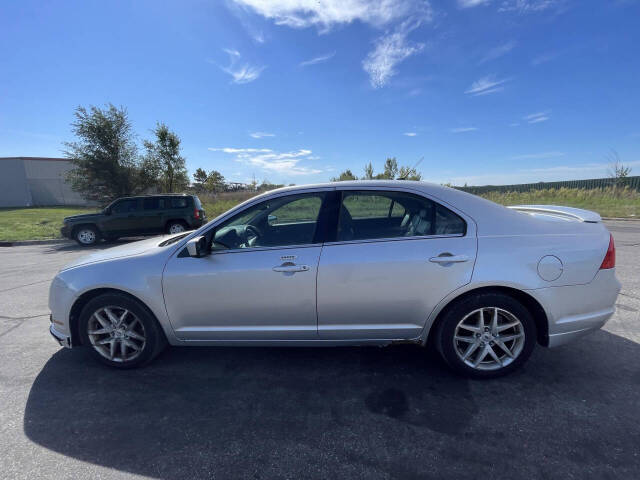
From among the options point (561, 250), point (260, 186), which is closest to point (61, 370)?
point (561, 250)

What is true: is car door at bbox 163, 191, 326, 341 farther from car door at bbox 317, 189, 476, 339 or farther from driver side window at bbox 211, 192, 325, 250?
car door at bbox 317, 189, 476, 339

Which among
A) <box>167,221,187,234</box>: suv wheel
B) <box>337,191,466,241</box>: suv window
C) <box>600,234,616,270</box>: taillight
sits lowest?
<box>167,221,187,234</box>: suv wheel

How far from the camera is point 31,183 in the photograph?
33750 mm

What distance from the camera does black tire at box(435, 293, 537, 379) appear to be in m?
2.45

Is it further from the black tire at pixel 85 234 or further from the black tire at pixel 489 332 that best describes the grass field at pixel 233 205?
the black tire at pixel 489 332

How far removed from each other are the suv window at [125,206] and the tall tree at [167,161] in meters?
7.20

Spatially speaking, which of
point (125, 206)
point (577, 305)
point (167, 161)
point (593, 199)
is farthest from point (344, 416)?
point (593, 199)

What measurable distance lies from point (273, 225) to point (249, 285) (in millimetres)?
754

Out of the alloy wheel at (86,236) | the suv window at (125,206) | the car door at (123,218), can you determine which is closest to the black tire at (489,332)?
the car door at (123,218)

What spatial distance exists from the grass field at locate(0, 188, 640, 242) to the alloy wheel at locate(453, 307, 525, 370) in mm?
15682

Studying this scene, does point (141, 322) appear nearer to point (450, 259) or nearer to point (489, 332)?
point (450, 259)

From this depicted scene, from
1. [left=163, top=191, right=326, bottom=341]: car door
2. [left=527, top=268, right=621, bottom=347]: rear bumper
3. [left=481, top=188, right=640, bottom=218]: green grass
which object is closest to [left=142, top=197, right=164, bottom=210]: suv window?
[left=163, top=191, right=326, bottom=341]: car door

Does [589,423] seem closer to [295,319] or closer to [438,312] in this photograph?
[438,312]

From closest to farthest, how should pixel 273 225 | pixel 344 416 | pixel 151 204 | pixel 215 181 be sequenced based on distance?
pixel 344 416 → pixel 273 225 → pixel 151 204 → pixel 215 181
